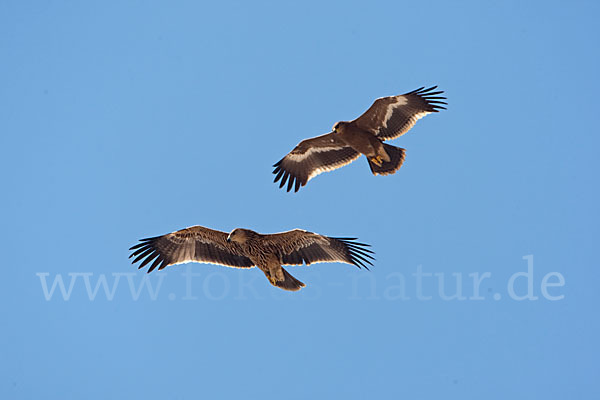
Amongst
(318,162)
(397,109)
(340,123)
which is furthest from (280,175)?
(397,109)

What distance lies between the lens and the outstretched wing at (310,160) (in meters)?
12.4

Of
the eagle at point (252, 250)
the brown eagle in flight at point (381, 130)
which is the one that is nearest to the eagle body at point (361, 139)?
the brown eagle in flight at point (381, 130)

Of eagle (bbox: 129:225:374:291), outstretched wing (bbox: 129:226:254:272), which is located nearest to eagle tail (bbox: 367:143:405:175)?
Result: eagle (bbox: 129:225:374:291)

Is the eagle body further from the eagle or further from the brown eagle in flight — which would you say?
the eagle

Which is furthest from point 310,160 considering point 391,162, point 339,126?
point 391,162

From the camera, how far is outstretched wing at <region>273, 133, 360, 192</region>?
1236 cm

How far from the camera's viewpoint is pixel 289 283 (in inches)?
410

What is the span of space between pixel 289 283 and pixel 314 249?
74cm

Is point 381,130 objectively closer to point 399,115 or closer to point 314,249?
point 399,115

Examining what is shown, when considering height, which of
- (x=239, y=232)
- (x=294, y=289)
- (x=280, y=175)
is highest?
(x=280, y=175)

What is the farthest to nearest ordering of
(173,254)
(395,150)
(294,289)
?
1. (395,150)
2. (173,254)
3. (294,289)

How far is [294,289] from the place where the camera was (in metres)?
10.3

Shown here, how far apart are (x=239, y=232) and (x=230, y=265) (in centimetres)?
83

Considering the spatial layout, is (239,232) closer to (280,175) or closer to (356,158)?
(280,175)
